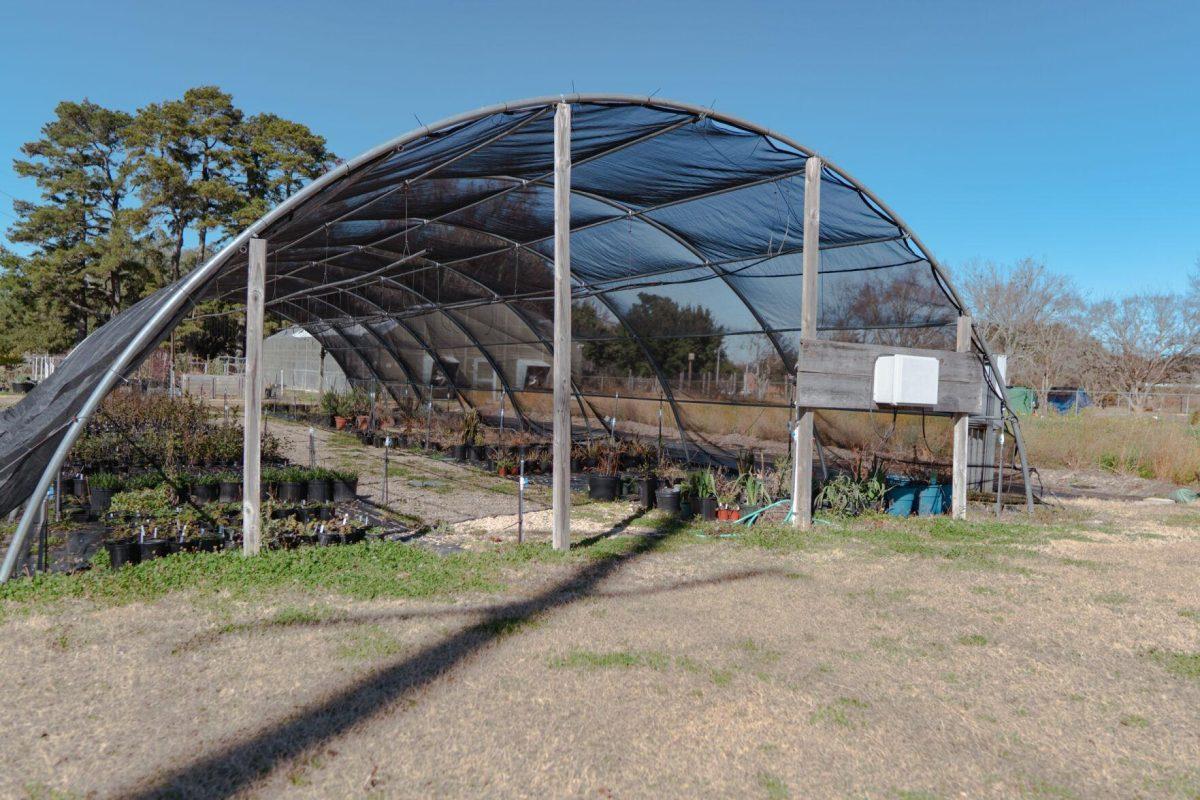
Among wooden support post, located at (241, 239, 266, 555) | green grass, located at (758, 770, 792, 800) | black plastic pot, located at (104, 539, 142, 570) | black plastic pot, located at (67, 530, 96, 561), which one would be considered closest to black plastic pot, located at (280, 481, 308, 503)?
black plastic pot, located at (67, 530, 96, 561)

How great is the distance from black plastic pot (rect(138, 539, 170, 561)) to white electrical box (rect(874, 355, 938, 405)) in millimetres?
7202

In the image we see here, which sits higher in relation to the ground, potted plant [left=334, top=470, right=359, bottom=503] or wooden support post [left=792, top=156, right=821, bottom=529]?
wooden support post [left=792, top=156, right=821, bottom=529]

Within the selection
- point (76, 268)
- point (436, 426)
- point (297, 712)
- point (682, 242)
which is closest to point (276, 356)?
point (76, 268)

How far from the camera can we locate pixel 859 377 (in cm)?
832

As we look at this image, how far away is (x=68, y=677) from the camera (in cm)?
378

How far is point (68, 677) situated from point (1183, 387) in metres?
40.9

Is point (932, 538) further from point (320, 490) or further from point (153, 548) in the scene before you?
point (153, 548)

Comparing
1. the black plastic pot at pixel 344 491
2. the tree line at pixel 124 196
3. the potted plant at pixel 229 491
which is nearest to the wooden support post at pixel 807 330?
the black plastic pot at pixel 344 491

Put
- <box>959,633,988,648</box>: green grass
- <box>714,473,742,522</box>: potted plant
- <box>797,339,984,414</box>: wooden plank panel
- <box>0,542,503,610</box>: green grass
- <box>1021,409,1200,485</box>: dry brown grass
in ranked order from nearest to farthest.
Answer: <box>959,633,988,648</box>: green grass
<box>0,542,503,610</box>: green grass
<box>797,339,984,414</box>: wooden plank panel
<box>714,473,742,522</box>: potted plant
<box>1021,409,1200,485</box>: dry brown grass

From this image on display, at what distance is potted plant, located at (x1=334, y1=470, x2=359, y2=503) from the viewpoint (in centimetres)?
925

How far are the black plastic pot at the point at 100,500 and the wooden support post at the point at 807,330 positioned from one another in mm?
7386

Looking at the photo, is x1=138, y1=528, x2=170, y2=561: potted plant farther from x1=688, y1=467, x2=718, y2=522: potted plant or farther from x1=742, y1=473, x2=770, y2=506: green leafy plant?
x1=742, y1=473, x2=770, y2=506: green leafy plant

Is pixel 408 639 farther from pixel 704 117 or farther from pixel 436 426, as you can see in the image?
pixel 436 426

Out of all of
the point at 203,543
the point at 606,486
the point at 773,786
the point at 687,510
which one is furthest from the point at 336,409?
the point at 773,786
